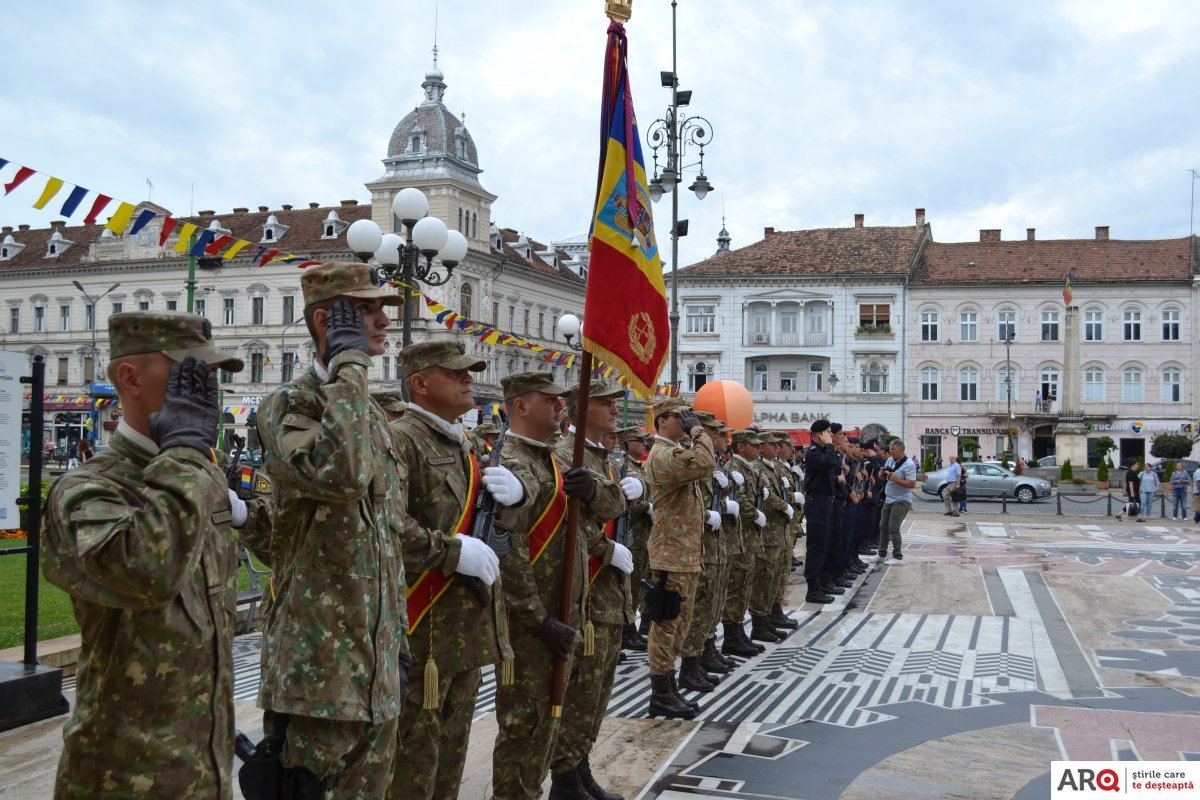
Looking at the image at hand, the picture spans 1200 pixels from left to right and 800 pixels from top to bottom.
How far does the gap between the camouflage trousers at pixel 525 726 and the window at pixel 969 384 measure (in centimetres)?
5664

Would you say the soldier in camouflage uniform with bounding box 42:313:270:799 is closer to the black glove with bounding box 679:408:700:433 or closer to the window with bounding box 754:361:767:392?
the black glove with bounding box 679:408:700:433

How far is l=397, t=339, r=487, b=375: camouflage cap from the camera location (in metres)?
4.50

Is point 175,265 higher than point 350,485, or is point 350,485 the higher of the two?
point 175,265

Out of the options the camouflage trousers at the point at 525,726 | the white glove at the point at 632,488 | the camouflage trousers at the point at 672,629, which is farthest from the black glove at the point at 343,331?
the camouflage trousers at the point at 672,629

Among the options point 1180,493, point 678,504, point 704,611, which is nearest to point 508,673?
point 678,504

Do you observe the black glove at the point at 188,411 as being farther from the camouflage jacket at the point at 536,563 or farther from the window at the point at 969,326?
the window at the point at 969,326

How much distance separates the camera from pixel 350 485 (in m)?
3.25

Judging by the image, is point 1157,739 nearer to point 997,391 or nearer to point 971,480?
point 971,480

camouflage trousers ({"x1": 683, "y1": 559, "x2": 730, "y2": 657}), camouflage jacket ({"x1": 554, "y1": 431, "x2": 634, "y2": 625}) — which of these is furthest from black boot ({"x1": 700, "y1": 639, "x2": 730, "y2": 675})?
camouflage jacket ({"x1": 554, "y1": 431, "x2": 634, "y2": 625})

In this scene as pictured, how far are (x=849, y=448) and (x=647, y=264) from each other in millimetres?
11076

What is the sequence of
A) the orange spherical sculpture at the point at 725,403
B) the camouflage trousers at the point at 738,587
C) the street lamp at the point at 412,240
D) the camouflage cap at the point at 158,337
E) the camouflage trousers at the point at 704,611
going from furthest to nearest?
the orange spherical sculpture at the point at 725,403
the street lamp at the point at 412,240
the camouflage trousers at the point at 738,587
the camouflage trousers at the point at 704,611
the camouflage cap at the point at 158,337

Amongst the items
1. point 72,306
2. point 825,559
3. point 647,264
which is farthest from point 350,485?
point 72,306

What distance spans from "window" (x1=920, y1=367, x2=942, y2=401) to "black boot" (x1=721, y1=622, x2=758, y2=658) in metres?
51.2

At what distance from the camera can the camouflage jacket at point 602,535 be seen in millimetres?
5387
